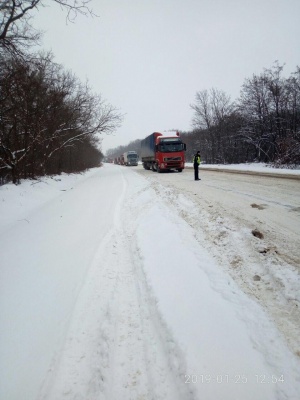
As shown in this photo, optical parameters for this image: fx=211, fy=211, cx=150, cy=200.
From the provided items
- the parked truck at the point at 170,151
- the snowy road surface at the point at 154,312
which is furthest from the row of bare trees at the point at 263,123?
the snowy road surface at the point at 154,312

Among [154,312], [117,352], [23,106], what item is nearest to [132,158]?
[23,106]

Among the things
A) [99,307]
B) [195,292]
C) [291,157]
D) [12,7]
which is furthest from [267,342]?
[291,157]

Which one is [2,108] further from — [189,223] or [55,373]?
[55,373]

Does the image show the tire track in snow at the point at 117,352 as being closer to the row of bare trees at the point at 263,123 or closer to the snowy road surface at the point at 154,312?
the snowy road surface at the point at 154,312

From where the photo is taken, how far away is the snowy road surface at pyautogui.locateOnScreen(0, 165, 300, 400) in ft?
5.56

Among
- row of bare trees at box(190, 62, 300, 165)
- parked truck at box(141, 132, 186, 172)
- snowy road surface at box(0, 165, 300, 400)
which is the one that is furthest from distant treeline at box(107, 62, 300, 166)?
snowy road surface at box(0, 165, 300, 400)

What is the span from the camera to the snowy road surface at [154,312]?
1.69m

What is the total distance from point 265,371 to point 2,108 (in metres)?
13.2

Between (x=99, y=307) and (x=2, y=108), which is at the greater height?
(x=2, y=108)

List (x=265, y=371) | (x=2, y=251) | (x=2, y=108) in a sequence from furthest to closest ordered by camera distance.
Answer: (x=2, y=108) → (x=2, y=251) → (x=265, y=371)

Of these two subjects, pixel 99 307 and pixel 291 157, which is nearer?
pixel 99 307

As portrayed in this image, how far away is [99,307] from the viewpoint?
254 centimetres

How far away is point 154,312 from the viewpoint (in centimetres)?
244

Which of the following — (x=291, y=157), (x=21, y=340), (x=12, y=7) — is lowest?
(x=21, y=340)
